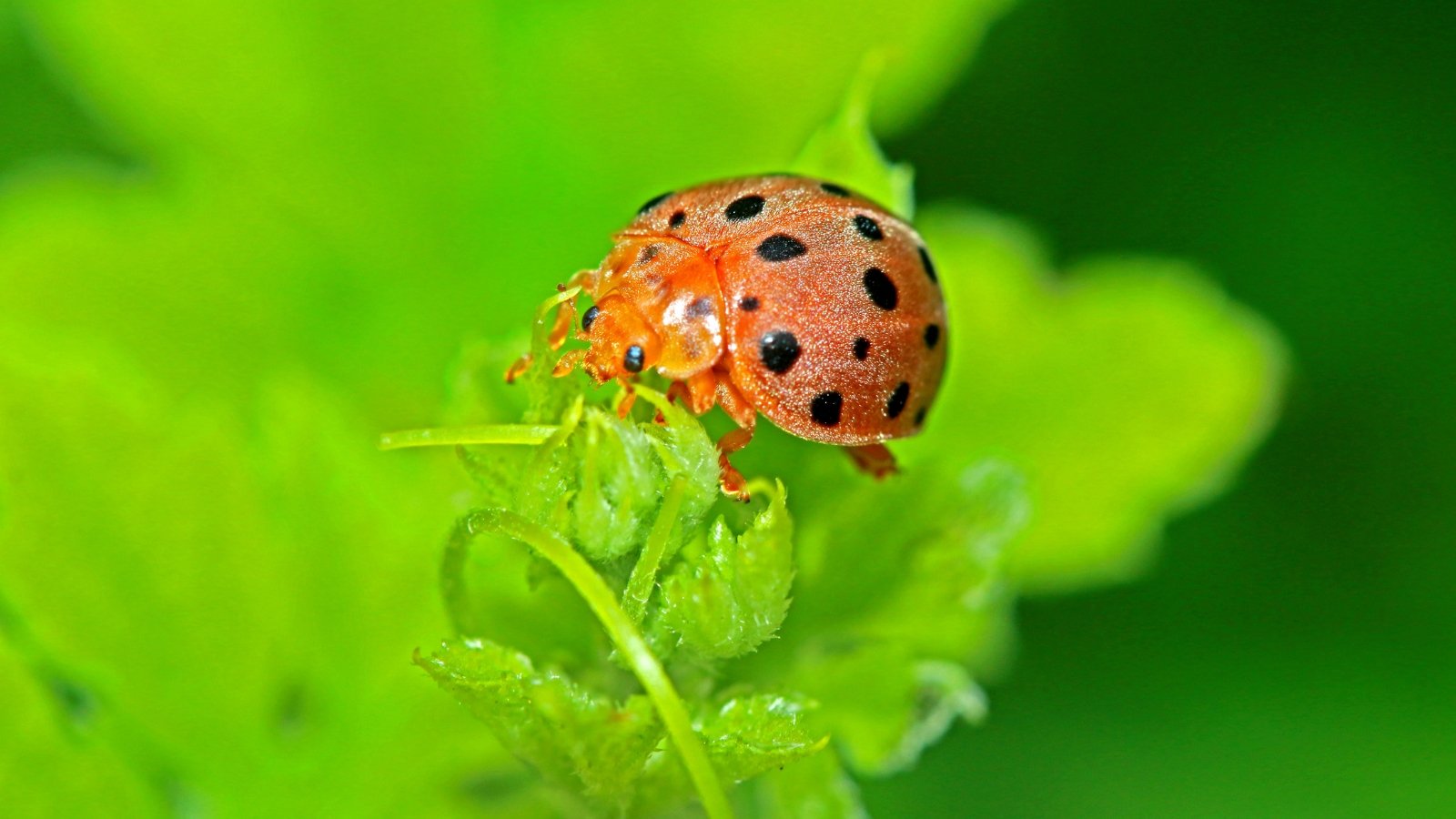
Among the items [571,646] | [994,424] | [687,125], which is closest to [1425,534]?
[994,424]

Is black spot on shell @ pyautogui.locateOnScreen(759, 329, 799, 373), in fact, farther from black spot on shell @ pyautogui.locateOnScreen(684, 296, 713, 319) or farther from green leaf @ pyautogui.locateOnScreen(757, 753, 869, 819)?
green leaf @ pyautogui.locateOnScreen(757, 753, 869, 819)

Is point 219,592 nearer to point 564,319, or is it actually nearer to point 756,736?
point 564,319

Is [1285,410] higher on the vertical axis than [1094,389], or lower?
higher

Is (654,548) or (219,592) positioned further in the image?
(219,592)

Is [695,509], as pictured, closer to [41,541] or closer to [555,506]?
[555,506]

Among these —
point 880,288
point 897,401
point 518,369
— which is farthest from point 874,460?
point 518,369

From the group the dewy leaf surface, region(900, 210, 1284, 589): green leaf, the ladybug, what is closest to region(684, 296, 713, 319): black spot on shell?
the ladybug
